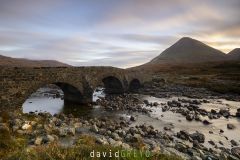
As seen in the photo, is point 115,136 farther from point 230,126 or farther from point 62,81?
point 62,81

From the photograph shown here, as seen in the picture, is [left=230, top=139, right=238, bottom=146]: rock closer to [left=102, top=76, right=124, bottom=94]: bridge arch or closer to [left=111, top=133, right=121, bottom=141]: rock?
[left=111, top=133, right=121, bottom=141]: rock

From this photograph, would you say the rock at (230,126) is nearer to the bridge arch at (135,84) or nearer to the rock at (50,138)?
the rock at (50,138)

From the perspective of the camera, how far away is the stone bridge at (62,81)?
18.8m

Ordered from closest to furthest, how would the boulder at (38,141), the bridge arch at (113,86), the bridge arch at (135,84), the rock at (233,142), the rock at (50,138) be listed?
the boulder at (38,141) < the rock at (50,138) < the rock at (233,142) < the bridge arch at (113,86) < the bridge arch at (135,84)

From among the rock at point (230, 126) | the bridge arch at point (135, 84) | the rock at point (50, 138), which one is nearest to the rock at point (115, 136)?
the rock at point (50, 138)

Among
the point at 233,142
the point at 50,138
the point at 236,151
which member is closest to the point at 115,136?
the point at 50,138

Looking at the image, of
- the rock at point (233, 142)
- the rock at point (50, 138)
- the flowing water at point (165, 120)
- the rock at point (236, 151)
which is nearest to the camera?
the rock at point (50, 138)

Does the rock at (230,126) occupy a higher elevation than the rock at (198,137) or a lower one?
lower

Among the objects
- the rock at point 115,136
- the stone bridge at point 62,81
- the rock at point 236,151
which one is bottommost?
the rock at point 236,151

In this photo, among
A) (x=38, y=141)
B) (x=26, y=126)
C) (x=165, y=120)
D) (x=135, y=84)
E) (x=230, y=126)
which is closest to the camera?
(x=38, y=141)

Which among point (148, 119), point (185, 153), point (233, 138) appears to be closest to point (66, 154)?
point (185, 153)

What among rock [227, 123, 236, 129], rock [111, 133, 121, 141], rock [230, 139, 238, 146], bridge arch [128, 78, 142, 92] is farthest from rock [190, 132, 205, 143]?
bridge arch [128, 78, 142, 92]

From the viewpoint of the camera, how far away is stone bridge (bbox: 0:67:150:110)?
18797 millimetres

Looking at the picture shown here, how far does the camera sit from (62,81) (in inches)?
Result: 1003
